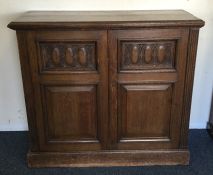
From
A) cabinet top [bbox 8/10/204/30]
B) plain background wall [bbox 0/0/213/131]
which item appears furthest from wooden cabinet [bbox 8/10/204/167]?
plain background wall [bbox 0/0/213/131]

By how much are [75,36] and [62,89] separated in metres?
0.34

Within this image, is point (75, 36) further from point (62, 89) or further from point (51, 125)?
point (51, 125)

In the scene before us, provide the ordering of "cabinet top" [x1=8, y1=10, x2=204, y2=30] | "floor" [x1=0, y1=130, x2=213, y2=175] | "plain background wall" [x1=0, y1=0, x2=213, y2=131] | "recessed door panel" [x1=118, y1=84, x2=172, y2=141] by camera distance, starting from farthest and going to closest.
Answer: "plain background wall" [x1=0, y1=0, x2=213, y2=131]
"floor" [x1=0, y1=130, x2=213, y2=175]
"recessed door panel" [x1=118, y1=84, x2=172, y2=141]
"cabinet top" [x1=8, y1=10, x2=204, y2=30]

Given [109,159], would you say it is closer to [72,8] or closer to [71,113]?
[71,113]

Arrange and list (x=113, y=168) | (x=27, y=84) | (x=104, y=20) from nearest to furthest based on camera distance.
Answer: (x=104, y=20)
(x=27, y=84)
(x=113, y=168)

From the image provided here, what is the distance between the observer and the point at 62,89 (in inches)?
66.4

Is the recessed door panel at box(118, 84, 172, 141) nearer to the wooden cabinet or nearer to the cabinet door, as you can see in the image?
the wooden cabinet

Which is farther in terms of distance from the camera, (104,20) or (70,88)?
(70,88)

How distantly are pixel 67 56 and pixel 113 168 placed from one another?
0.81m

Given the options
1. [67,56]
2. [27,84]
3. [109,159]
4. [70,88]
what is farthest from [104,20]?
[109,159]

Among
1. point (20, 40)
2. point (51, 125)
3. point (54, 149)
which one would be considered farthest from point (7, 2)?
point (54, 149)

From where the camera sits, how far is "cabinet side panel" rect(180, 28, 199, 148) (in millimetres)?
1561

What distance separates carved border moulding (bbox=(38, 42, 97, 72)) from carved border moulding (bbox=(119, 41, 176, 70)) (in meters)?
0.18

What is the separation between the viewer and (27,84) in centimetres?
166
